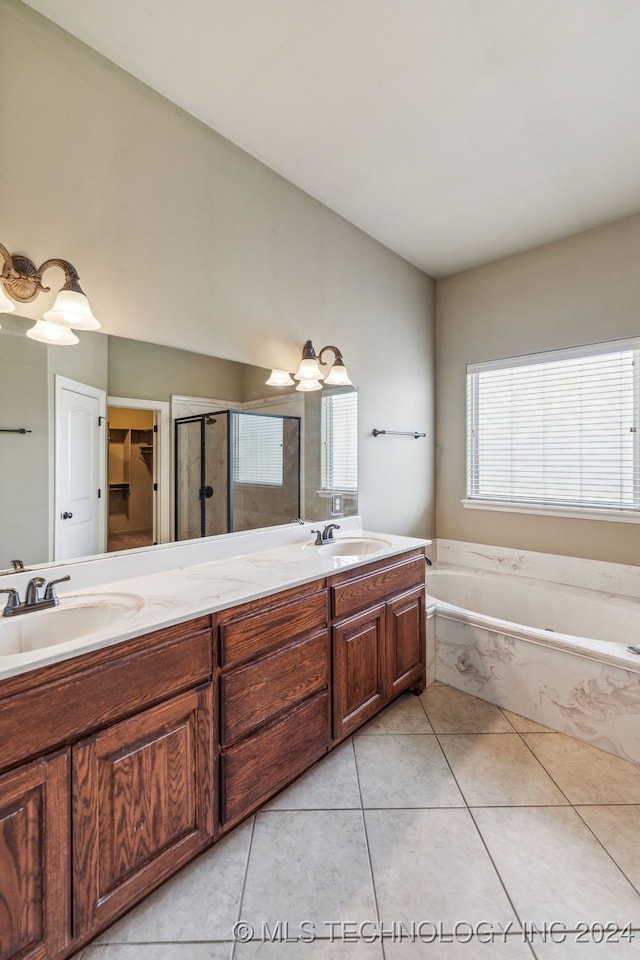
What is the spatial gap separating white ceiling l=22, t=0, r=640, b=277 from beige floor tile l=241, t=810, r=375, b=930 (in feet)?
9.23

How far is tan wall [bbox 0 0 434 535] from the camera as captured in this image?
4.70ft

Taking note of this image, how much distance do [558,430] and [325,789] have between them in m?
2.55

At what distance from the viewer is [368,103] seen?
5.82 feet

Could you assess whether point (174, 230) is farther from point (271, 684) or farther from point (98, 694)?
point (271, 684)

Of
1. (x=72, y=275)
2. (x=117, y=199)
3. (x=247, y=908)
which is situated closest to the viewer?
(x=247, y=908)

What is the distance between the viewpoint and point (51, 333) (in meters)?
1.46

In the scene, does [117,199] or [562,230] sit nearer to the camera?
[117,199]

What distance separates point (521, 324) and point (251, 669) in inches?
112

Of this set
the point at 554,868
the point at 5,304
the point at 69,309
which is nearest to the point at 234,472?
the point at 69,309

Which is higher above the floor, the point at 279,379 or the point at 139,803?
the point at 279,379

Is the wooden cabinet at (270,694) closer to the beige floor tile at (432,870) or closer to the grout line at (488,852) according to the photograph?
the beige floor tile at (432,870)

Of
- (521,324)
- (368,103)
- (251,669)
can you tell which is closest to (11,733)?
(251,669)

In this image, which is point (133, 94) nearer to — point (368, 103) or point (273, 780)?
point (368, 103)

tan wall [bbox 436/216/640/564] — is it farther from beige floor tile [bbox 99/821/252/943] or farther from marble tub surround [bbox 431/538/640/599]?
beige floor tile [bbox 99/821/252/943]
